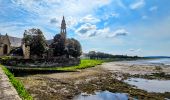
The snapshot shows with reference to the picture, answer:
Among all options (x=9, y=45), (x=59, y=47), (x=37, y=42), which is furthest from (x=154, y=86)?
(x=9, y=45)

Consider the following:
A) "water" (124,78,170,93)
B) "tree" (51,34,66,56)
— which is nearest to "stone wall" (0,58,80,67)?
"tree" (51,34,66,56)

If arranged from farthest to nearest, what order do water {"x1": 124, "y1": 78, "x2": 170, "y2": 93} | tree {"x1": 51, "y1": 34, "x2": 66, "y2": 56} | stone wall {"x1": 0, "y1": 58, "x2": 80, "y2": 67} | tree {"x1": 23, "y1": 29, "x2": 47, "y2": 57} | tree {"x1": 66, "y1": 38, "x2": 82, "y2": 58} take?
1. tree {"x1": 66, "y1": 38, "x2": 82, "y2": 58}
2. tree {"x1": 51, "y1": 34, "x2": 66, "y2": 56}
3. tree {"x1": 23, "y1": 29, "x2": 47, "y2": 57}
4. stone wall {"x1": 0, "y1": 58, "x2": 80, "y2": 67}
5. water {"x1": 124, "y1": 78, "x2": 170, "y2": 93}

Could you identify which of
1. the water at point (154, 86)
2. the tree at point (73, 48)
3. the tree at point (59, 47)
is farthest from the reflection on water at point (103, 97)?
the tree at point (73, 48)

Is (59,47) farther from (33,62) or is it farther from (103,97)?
(103,97)

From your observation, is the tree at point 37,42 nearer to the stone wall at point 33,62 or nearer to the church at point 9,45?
the church at point 9,45

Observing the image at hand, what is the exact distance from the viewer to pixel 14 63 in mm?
56969

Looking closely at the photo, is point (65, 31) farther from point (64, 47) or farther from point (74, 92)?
point (74, 92)

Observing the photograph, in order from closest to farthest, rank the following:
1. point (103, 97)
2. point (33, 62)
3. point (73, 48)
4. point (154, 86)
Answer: point (103, 97) < point (154, 86) < point (33, 62) < point (73, 48)

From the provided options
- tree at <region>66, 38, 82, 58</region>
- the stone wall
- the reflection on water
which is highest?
tree at <region>66, 38, 82, 58</region>

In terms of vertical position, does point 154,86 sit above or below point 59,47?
below

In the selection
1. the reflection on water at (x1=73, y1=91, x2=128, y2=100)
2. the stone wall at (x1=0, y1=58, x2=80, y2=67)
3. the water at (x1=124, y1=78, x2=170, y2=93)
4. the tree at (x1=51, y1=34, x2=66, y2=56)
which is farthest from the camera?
the tree at (x1=51, y1=34, x2=66, y2=56)

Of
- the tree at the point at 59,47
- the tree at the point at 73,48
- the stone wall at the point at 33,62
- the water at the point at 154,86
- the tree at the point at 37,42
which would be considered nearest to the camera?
the water at the point at 154,86

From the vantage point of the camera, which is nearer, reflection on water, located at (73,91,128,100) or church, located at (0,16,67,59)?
reflection on water, located at (73,91,128,100)

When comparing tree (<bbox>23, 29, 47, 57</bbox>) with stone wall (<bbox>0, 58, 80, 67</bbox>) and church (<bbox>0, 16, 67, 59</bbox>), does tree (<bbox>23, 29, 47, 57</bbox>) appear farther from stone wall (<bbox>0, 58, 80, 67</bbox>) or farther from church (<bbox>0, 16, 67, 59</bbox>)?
stone wall (<bbox>0, 58, 80, 67</bbox>)
